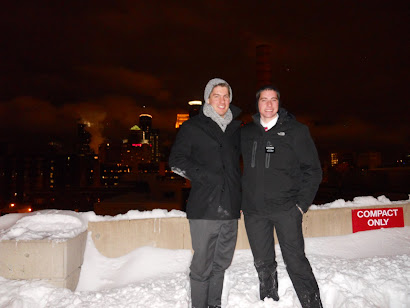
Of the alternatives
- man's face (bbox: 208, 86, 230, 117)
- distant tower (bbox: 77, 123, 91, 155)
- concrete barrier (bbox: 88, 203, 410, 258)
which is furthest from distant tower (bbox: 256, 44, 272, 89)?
distant tower (bbox: 77, 123, 91, 155)

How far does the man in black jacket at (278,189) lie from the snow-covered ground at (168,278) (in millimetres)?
436

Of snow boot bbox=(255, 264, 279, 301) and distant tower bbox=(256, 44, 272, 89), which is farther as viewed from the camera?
distant tower bbox=(256, 44, 272, 89)

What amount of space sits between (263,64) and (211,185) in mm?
39102

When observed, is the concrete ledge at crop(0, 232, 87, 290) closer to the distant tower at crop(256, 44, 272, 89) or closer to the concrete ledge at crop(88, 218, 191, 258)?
the concrete ledge at crop(88, 218, 191, 258)

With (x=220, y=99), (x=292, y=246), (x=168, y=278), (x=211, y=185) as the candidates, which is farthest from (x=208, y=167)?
(x=168, y=278)

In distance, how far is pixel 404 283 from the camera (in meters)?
3.54

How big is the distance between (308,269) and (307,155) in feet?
3.76

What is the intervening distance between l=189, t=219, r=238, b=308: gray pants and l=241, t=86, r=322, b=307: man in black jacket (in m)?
0.32

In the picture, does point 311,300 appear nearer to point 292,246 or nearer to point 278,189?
point 292,246

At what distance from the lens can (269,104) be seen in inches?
120

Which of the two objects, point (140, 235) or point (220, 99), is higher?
point (220, 99)

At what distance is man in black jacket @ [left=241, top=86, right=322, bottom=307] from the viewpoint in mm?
2879

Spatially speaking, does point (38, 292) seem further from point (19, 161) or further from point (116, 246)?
point (19, 161)

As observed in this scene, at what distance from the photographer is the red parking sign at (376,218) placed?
5.46 m
